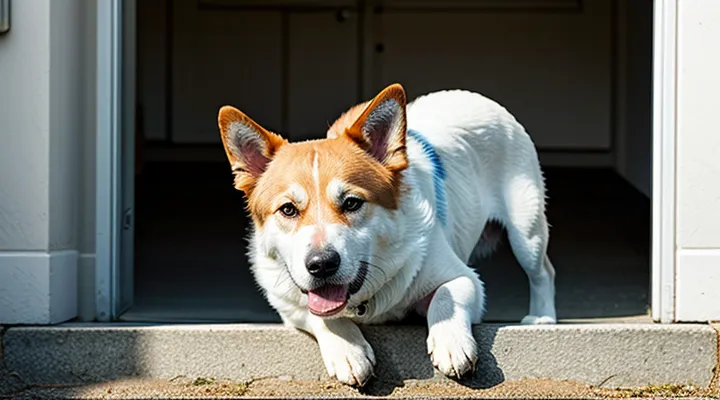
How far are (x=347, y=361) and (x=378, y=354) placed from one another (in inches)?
8.5

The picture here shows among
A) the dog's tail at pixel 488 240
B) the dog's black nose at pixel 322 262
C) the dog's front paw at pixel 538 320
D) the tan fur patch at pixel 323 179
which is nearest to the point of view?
the dog's black nose at pixel 322 262

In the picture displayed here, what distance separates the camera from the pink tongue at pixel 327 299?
2955 millimetres

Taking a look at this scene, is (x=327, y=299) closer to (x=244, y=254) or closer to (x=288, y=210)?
(x=288, y=210)

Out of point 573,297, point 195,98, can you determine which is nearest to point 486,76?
point 195,98

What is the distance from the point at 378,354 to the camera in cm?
328

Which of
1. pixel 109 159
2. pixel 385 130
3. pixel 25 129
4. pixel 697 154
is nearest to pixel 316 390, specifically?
pixel 385 130

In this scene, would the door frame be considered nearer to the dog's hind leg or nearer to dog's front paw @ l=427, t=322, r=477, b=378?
the dog's hind leg

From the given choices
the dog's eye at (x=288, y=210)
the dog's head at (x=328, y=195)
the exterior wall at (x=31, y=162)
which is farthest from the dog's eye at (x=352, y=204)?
the exterior wall at (x=31, y=162)

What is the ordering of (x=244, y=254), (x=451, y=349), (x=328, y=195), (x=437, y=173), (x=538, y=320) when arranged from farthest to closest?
(x=244, y=254)
(x=538, y=320)
(x=437, y=173)
(x=451, y=349)
(x=328, y=195)

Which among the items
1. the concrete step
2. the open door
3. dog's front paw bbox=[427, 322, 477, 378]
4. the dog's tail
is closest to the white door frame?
the concrete step

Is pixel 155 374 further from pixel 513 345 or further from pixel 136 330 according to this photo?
pixel 513 345

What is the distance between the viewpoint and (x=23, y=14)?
3533 millimetres

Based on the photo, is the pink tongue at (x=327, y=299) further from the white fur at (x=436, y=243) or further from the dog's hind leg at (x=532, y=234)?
the dog's hind leg at (x=532, y=234)

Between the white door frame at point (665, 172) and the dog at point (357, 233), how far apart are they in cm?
69
